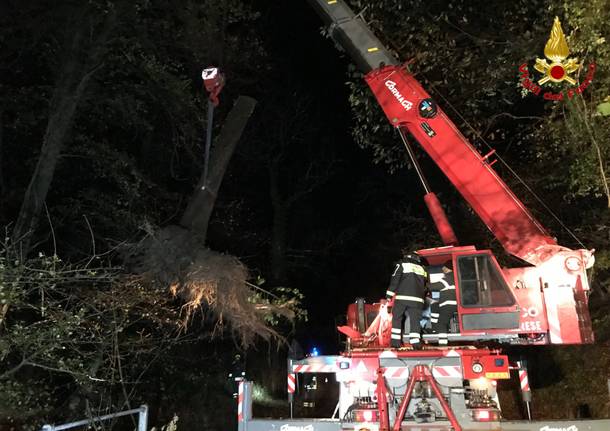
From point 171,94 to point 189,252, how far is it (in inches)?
114

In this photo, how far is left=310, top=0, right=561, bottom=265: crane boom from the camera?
6.10 metres

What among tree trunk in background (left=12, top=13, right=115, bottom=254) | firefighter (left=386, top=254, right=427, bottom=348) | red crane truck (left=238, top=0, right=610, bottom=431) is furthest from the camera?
tree trunk in background (left=12, top=13, right=115, bottom=254)

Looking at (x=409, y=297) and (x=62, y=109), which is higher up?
(x=62, y=109)

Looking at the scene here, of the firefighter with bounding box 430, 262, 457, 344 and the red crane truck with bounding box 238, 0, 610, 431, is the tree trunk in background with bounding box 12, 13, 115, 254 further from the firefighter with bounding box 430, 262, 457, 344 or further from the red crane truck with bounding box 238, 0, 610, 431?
the firefighter with bounding box 430, 262, 457, 344

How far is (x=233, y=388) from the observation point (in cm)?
1191

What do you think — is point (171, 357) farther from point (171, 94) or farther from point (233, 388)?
point (171, 94)

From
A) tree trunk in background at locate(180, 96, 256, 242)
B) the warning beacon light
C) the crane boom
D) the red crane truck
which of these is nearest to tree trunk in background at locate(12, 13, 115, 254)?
the warning beacon light

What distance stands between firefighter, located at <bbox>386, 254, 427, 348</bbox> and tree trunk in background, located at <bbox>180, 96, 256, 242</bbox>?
9.94ft

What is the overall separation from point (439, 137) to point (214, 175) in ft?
11.3

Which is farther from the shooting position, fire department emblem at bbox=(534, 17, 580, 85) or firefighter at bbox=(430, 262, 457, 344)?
firefighter at bbox=(430, 262, 457, 344)

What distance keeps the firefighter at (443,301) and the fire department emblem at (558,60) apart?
2508 millimetres

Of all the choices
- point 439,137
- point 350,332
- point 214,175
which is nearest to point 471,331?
point 350,332

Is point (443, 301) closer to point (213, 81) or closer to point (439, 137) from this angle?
point (439, 137)

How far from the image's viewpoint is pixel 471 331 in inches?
235
